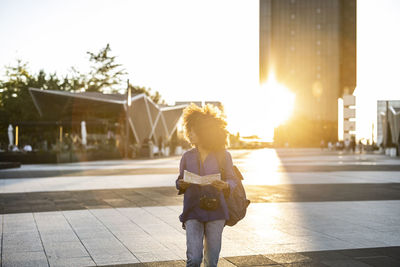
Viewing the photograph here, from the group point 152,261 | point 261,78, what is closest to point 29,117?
point 152,261

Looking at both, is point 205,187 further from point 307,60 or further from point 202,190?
point 307,60

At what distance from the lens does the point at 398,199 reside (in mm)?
11070

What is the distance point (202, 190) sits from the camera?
13.4ft

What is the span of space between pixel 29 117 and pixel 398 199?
51041mm

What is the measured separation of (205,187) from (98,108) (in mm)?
45136

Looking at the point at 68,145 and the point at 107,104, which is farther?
the point at 107,104

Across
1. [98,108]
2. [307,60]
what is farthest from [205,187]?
[307,60]

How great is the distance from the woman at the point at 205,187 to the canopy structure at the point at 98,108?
39.9 metres

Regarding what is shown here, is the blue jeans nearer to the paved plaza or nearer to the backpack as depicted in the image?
the backpack

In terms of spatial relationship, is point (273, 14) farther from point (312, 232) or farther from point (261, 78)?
point (312, 232)

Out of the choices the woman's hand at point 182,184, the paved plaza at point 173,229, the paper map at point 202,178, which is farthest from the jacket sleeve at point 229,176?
the paved plaza at point 173,229

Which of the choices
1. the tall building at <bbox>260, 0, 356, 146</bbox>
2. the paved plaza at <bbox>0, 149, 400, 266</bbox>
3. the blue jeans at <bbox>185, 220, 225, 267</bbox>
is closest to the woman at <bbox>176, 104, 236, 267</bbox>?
the blue jeans at <bbox>185, 220, 225, 267</bbox>

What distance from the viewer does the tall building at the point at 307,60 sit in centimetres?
11231

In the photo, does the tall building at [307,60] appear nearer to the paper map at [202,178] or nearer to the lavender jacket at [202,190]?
the lavender jacket at [202,190]
